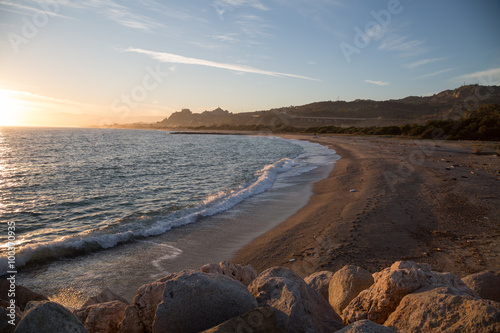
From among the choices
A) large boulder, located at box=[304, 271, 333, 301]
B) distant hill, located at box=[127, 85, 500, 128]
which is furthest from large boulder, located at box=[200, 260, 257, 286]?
distant hill, located at box=[127, 85, 500, 128]

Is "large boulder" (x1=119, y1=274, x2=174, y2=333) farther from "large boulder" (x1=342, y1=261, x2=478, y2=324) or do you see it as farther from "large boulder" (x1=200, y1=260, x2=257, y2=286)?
"large boulder" (x1=342, y1=261, x2=478, y2=324)

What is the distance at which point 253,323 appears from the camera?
2.39m

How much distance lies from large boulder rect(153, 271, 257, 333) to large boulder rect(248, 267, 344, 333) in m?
0.32

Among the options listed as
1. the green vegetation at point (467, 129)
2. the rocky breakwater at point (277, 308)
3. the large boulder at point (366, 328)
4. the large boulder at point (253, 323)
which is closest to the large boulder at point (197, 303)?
the rocky breakwater at point (277, 308)

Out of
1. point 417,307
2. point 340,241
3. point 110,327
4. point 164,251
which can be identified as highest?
point 417,307

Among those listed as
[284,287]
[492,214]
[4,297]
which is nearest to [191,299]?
[284,287]

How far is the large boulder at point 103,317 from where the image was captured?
10.3 feet

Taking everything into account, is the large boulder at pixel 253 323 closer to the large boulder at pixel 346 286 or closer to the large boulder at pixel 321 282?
the large boulder at pixel 346 286

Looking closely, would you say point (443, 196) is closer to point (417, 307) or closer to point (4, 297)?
point (417, 307)

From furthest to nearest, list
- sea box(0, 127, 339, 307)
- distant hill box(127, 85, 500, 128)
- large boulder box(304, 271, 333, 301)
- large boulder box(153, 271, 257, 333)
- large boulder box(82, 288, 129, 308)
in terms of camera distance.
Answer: distant hill box(127, 85, 500, 128)
sea box(0, 127, 339, 307)
large boulder box(304, 271, 333, 301)
large boulder box(82, 288, 129, 308)
large boulder box(153, 271, 257, 333)

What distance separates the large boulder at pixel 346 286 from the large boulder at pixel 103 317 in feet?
8.81

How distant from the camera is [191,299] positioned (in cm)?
265

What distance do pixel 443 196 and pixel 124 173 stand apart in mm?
19855

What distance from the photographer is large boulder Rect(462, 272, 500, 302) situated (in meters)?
3.72
